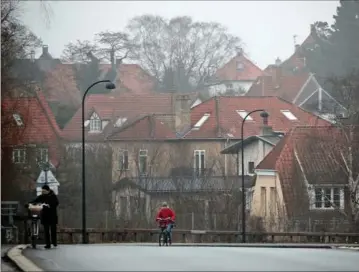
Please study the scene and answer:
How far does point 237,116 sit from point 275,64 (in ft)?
125

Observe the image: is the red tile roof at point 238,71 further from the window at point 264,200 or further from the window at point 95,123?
the window at point 264,200

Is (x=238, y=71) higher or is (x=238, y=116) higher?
(x=238, y=71)

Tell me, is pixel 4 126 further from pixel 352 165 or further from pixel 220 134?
pixel 220 134

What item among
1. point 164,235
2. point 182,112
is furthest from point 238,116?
point 164,235

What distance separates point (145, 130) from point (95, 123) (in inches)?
217

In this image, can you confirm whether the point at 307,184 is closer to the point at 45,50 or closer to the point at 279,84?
the point at 45,50

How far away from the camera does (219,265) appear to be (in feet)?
55.9

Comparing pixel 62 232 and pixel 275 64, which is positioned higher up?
pixel 275 64

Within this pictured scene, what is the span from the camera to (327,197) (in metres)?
66.2

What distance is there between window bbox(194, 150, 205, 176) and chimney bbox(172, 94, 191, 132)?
10.9ft

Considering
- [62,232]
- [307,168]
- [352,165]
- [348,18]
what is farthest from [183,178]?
[348,18]

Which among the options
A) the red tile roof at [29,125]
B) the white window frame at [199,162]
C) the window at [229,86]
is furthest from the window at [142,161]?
the window at [229,86]

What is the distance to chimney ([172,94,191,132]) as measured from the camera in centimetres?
9275

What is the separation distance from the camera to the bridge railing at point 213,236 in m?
56.9
